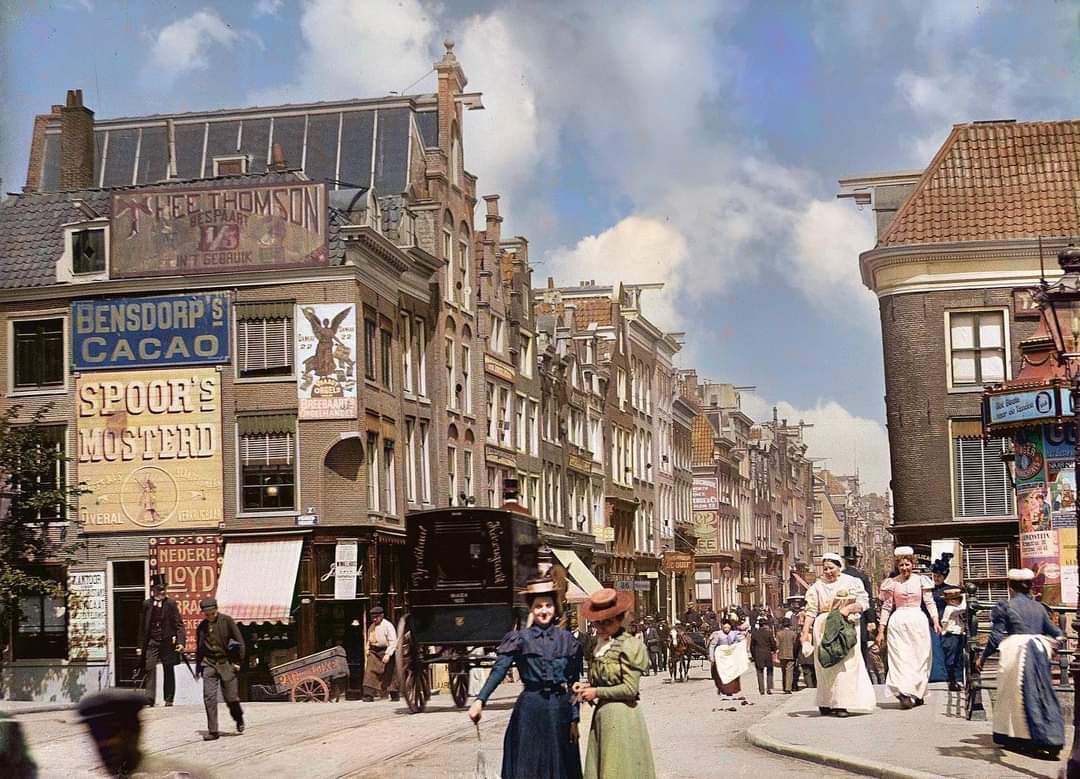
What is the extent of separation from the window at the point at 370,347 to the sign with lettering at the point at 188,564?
18.1 feet

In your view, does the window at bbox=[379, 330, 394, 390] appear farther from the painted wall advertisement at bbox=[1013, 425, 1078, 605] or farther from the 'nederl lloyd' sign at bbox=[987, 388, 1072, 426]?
the painted wall advertisement at bbox=[1013, 425, 1078, 605]

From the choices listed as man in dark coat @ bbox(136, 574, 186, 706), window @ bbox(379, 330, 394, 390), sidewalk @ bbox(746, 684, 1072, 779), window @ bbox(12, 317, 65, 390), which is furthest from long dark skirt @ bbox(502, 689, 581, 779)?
window @ bbox(379, 330, 394, 390)

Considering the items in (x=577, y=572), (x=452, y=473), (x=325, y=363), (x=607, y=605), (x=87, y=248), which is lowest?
(x=577, y=572)

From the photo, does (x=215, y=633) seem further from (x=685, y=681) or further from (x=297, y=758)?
(x=685, y=681)

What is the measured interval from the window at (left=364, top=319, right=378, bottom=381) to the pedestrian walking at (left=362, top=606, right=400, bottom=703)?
383 inches

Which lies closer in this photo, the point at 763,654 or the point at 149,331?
the point at 763,654

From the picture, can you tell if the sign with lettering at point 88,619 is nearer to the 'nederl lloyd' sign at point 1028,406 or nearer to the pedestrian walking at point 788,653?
the pedestrian walking at point 788,653

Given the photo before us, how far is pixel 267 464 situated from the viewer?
4191 cm

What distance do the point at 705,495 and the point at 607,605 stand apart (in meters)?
87.7

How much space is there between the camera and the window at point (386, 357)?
45.4m

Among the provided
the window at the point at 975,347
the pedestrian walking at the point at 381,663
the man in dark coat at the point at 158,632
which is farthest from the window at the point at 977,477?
the man in dark coat at the point at 158,632

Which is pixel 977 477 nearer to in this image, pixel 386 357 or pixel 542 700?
pixel 386 357

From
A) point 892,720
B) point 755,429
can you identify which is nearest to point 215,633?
point 892,720

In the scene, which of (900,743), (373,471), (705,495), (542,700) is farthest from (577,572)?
(542,700)
